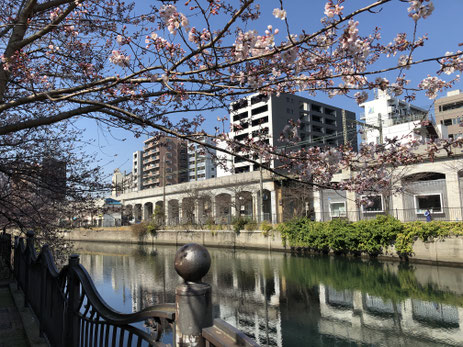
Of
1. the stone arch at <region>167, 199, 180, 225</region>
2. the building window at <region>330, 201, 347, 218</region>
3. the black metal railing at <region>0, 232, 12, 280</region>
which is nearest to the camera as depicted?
the black metal railing at <region>0, 232, 12, 280</region>

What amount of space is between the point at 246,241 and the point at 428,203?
1196 cm

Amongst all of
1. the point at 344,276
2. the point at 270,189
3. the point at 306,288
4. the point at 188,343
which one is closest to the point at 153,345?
the point at 188,343

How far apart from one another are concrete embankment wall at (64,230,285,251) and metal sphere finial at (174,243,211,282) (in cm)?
1768

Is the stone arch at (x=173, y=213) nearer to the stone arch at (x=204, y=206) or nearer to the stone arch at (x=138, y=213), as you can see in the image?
the stone arch at (x=204, y=206)

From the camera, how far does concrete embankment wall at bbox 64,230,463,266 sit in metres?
14.4

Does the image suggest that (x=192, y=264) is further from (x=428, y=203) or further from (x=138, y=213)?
(x=138, y=213)

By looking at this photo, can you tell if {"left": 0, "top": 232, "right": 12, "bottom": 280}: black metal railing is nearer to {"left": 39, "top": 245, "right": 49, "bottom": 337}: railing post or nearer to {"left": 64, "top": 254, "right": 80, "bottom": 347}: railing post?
{"left": 39, "top": 245, "right": 49, "bottom": 337}: railing post

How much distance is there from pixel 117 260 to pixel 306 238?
12.2 metres

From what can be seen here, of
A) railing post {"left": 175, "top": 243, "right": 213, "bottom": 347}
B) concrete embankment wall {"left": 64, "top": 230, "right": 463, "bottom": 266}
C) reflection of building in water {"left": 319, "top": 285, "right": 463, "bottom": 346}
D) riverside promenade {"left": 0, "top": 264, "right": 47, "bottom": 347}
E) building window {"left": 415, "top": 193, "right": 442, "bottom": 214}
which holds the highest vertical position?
building window {"left": 415, "top": 193, "right": 442, "bottom": 214}

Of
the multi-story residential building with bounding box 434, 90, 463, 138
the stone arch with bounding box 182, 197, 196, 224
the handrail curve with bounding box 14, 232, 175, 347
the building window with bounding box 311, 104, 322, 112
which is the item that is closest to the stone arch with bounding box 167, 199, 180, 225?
the stone arch with bounding box 182, 197, 196, 224

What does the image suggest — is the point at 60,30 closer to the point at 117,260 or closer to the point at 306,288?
the point at 306,288

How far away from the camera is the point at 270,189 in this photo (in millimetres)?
30578

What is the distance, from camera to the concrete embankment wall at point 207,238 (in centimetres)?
2288

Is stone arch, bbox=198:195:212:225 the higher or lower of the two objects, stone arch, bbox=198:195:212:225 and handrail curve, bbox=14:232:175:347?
the higher
